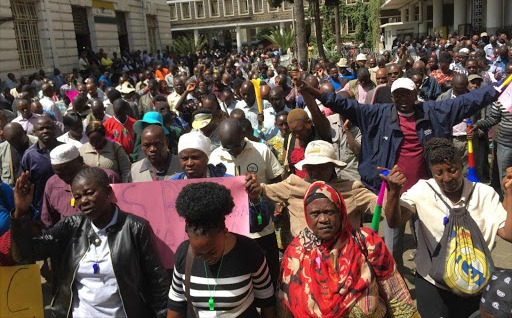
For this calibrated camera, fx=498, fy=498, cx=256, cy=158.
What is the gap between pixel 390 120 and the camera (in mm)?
4199

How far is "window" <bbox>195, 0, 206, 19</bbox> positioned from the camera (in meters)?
62.6

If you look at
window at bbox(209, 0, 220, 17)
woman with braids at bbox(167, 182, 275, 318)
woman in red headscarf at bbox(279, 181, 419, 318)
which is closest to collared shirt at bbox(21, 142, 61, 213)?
woman with braids at bbox(167, 182, 275, 318)

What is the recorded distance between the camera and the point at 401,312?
97.7 inches

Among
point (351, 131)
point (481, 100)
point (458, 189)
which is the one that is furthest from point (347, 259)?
point (351, 131)

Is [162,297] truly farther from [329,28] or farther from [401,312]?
[329,28]

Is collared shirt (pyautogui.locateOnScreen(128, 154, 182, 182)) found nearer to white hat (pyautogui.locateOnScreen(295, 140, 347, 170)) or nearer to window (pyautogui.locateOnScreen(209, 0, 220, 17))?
white hat (pyautogui.locateOnScreen(295, 140, 347, 170))

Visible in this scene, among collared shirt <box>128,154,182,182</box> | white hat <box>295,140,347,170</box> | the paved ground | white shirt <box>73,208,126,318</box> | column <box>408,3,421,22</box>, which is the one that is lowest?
the paved ground

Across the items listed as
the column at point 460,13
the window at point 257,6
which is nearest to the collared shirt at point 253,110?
the column at point 460,13

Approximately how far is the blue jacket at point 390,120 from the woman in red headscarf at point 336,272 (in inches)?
69.5

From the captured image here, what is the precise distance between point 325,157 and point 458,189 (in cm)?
83

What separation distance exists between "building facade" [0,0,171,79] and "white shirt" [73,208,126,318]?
57.2ft

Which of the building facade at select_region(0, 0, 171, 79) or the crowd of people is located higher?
the building facade at select_region(0, 0, 171, 79)

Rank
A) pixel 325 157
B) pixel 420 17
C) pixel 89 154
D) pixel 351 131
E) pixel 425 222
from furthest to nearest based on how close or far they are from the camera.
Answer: pixel 420 17 < pixel 351 131 < pixel 89 154 < pixel 325 157 < pixel 425 222

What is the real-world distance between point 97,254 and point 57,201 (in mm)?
1166
